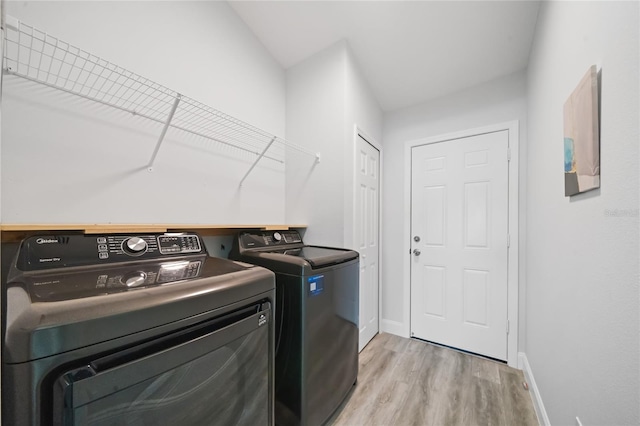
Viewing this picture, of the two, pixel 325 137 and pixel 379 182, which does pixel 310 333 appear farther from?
pixel 379 182

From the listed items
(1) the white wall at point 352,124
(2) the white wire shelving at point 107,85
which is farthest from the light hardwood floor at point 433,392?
(2) the white wire shelving at point 107,85

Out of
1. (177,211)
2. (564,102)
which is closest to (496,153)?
(564,102)

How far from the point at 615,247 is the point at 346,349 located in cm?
131

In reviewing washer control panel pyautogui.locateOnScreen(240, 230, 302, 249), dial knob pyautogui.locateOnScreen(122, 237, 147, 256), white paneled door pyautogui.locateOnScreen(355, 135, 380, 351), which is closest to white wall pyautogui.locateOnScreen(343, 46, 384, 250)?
white paneled door pyautogui.locateOnScreen(355, 135, 380, 351)

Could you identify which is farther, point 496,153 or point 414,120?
point 414,120

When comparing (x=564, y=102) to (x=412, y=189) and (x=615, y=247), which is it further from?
(x=412, y=189)

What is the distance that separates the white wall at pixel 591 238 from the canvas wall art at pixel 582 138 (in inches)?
1.3

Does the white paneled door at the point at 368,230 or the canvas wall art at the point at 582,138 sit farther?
the white paneled door at the point at 368,230

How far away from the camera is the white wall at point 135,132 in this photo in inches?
38.0

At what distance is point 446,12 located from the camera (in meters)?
1.63

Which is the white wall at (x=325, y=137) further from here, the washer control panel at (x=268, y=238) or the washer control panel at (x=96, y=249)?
the washer control panel at (x=96, y=249)

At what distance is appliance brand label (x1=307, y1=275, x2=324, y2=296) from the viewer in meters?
1.20

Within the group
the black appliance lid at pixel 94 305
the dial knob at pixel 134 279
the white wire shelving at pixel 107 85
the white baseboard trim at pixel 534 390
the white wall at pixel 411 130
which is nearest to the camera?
the black appliance lid at pixel 94 305

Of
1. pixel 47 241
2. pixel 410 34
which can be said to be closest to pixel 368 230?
pixel 410 34
